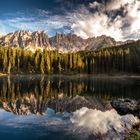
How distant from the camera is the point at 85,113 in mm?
43969

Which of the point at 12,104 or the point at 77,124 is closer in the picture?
the point at 77,124

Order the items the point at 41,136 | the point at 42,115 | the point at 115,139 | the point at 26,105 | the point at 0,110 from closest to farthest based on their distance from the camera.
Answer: the point at 115,139
the point at 41,136
the point at 42,115
the point at 0,110
the point at 26,105

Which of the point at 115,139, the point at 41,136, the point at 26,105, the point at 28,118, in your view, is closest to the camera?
the point at 115,139

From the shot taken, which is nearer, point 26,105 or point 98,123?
point 98,123

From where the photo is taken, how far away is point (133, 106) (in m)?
46.8

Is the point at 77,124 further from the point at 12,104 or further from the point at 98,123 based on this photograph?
the point at 12,104

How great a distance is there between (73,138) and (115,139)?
4.35 meters

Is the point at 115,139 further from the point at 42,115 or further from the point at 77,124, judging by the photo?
the point at 42,115

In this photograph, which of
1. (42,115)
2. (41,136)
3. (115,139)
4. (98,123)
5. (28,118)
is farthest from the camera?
(42,115)

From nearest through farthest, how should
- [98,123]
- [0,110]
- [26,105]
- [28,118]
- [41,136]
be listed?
[41,136] → [98,123] → [28,118] → [0,110] → [26,105]

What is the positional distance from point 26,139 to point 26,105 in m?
24.5

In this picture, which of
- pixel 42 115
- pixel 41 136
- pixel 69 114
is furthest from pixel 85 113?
pixel 41 136

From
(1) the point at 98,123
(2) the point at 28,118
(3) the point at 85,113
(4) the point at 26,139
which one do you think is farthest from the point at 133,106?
(4) the point at 26,139

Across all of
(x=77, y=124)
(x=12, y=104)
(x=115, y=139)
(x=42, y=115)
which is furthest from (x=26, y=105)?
(x=115, y=139)
